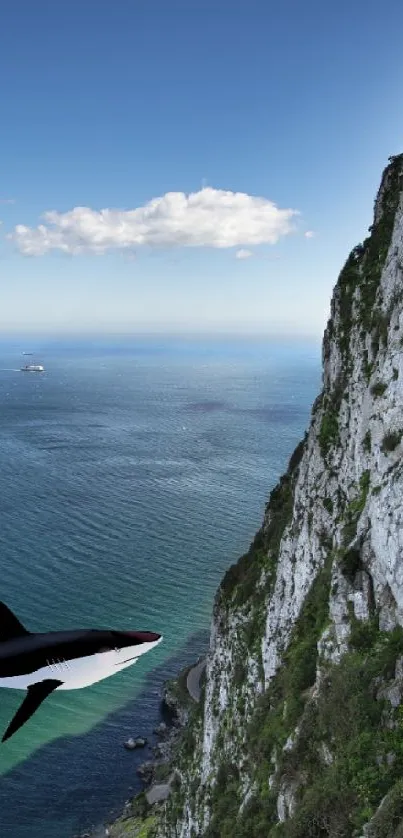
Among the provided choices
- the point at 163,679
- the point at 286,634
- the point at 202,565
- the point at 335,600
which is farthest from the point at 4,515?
the point at 335,600

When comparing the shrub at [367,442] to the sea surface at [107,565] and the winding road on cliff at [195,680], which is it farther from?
the winding road on cliff at [195,680]

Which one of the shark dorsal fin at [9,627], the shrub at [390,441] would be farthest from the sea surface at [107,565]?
the shrub at [390,441]

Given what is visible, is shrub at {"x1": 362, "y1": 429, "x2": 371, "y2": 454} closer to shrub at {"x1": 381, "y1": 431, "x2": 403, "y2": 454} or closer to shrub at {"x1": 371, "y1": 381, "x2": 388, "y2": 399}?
shrub at {"x1": 371, "y1": 381, "x2": 388, "y2": 399}

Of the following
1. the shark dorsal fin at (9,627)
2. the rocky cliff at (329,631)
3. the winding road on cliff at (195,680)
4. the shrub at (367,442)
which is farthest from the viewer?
the winding road on cliff at (195,680)

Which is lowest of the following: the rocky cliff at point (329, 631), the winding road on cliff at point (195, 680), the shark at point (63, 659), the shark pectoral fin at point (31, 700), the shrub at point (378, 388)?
the winding road on cliff at point (195, 680)

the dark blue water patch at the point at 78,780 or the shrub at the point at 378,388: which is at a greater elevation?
the shrub at the point at 378,388

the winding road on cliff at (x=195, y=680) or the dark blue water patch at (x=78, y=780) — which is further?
the winding road on cliff at (x=195, y=680)

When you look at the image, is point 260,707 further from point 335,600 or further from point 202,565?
point 202,565
